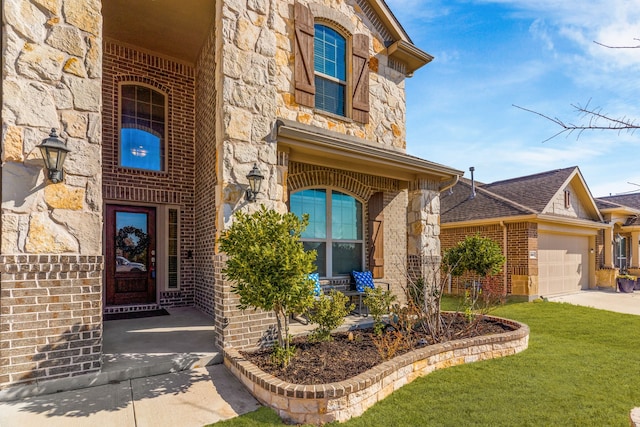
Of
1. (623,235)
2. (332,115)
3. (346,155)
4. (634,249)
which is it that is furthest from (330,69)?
(634,249)

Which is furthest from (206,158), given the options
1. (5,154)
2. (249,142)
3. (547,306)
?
(547,306)

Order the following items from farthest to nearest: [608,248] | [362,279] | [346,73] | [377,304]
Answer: [608,248] < [362,279] < [346,73] < [377,304]

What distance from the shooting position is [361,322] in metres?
5.99

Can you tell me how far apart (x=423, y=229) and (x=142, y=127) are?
632cm

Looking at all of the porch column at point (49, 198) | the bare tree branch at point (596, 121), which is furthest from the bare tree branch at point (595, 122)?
the porch column at point (49, 198)

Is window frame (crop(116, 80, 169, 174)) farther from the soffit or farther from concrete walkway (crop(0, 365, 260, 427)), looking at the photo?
concrete walkway (crop(0, 365, 260, 427))

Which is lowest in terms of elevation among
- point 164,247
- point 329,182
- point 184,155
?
point 164,247

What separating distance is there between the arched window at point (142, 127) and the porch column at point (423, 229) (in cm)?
548

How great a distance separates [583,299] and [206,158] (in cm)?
1245

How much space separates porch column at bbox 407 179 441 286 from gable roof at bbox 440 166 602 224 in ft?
16.8

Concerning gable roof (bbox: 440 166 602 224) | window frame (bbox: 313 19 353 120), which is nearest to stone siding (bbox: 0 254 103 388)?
window frame (bbox: 313 19 353 120)

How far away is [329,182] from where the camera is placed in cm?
713

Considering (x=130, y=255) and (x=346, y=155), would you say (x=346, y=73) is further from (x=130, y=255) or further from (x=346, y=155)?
(x=130, y=255)

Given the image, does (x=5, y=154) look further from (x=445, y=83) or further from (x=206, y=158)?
(x=445, y=83)
